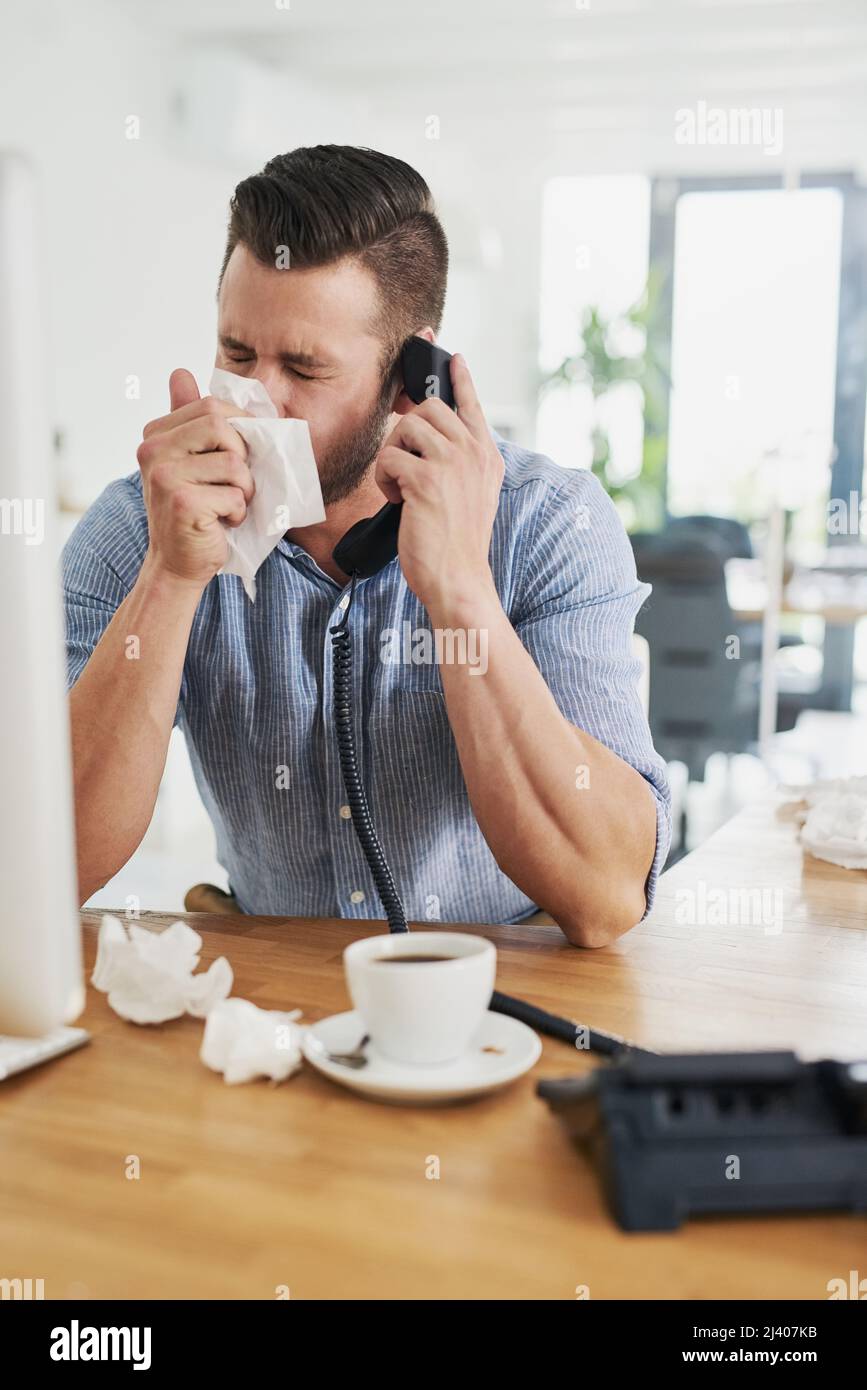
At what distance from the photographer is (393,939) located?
0.81 meters

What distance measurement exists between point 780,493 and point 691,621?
9.73 ft

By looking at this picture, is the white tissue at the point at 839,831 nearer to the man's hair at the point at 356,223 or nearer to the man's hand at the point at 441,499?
the man's hand at the point at 441,499

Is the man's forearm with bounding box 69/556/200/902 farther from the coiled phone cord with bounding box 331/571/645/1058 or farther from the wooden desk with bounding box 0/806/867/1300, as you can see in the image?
the wooden desk with bounding box 0/806/867/1300

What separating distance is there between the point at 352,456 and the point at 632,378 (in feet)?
17.4

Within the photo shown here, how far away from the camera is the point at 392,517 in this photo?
1.40m

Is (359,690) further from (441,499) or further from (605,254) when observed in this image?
(605,254)

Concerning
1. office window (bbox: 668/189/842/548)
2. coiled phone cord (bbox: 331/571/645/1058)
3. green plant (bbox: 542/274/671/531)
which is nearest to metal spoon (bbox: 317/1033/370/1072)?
coiled phone cord (bbox: 331/571/645/1058)

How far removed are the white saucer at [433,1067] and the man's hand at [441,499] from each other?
1.57 feet

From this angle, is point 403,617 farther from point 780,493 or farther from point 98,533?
point 780,493

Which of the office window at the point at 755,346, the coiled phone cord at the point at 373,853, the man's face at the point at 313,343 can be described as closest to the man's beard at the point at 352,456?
the man's face at the point at 313,343

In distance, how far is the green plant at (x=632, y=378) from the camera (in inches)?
255

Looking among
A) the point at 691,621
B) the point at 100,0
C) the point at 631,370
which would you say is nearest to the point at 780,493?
the point at 631,370

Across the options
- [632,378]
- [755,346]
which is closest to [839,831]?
[632,378]
